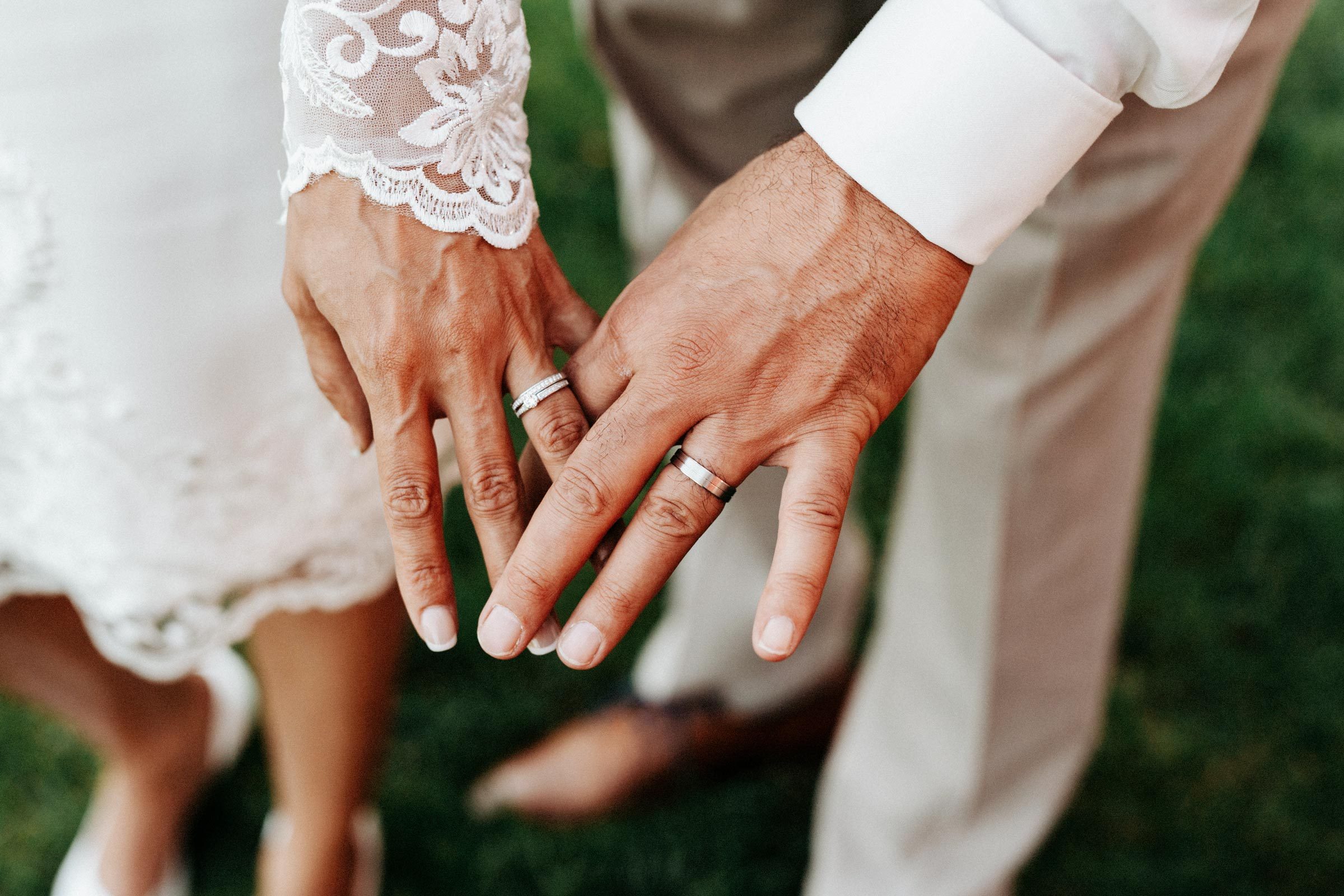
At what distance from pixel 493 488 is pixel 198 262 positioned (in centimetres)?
40

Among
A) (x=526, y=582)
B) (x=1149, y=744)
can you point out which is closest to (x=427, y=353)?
(x=526, y=582)

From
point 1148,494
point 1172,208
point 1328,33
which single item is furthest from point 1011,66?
point 1328,33

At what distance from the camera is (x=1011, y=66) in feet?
2.63

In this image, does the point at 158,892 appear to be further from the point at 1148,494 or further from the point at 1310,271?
the point at 1310,271

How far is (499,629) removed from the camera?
811mm

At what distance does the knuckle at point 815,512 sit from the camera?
816mm

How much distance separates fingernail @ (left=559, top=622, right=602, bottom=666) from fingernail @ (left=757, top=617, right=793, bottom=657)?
0.13m

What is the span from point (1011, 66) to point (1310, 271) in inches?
91.5

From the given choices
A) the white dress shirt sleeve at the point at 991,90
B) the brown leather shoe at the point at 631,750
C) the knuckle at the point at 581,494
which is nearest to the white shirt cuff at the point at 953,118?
the white dress shirt sleeve at the point at 991,90

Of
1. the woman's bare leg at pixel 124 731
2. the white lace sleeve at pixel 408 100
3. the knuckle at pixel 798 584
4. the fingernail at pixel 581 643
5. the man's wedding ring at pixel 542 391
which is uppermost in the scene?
the white lace sleeve at pixel 408 100

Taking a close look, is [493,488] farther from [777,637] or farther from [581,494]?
[777,637]

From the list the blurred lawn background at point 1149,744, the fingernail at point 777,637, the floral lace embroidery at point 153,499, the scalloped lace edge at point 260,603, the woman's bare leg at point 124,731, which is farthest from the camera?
the blurred lawn background at point 1149,744

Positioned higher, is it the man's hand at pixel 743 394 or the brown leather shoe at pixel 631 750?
the man's hand at pixel 743 394

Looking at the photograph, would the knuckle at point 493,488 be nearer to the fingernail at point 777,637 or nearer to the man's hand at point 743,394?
the man's hand at point 743,394
